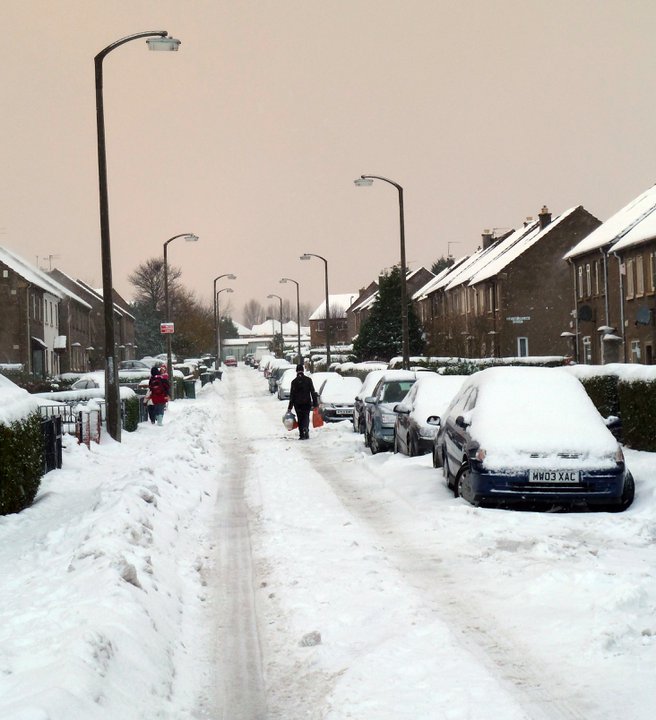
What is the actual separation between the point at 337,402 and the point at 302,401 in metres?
6.85

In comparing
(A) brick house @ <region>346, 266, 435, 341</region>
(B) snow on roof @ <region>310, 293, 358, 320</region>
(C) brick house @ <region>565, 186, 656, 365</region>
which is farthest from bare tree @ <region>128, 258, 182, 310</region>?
(C) brick house @ <region>565, 186, 656, 365</region>

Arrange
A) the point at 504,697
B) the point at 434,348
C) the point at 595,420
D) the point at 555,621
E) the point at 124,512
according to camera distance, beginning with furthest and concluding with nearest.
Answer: the point at 434,348, the point at 595,420, the point at 124,512, the point at 555,621, the point at 504,697

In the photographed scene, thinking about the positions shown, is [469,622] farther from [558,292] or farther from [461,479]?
[558,292]

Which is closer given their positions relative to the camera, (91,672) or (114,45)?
(91,672)

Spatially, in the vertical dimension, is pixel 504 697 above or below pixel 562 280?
below

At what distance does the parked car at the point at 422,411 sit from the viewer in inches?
675

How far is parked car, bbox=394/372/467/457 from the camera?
17156mm

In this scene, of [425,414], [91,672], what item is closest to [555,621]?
[91,672]

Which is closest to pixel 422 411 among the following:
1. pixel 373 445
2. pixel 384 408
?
pixel 384 408

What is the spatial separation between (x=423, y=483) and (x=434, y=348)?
4669 cm

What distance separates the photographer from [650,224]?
39.5 meters

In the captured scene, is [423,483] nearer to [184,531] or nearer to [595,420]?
[595,420]

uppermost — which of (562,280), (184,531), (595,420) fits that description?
(562,280)

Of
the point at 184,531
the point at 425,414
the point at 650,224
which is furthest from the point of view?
the point at 650,224
